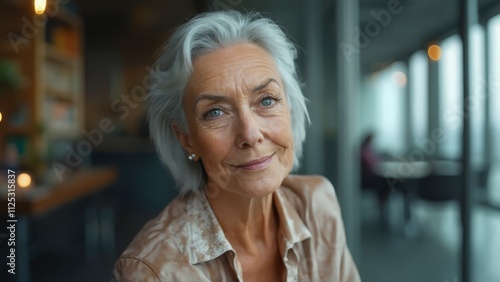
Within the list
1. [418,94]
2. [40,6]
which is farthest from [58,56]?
[418,94]

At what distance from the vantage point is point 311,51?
2189mm

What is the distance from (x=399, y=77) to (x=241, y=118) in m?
2.92

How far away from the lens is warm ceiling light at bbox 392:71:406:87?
356 cm

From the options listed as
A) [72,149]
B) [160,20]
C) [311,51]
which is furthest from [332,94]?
[72,149]

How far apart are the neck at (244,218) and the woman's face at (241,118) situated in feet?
0.30

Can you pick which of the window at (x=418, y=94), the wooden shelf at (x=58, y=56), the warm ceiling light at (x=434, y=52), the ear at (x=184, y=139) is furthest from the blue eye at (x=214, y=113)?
the window at (x=418, y=94)

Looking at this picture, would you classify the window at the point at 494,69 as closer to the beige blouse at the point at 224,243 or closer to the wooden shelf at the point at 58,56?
the beige blouse at the point at 224,243

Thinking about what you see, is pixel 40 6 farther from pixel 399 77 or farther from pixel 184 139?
pixel 399 77

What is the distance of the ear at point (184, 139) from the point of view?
111 centimetres

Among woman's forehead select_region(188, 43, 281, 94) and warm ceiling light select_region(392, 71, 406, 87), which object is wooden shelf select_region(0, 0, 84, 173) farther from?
warm ceiling light select_region(392, 71, 406, 87)

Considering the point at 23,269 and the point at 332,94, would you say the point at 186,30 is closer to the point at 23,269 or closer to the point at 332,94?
the point at 23,269

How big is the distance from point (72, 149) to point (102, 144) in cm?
13

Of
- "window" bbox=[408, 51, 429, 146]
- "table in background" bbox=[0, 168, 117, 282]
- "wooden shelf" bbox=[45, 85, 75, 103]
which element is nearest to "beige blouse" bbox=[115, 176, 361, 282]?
"table in background" bbox=[0, 168, 117, 282]

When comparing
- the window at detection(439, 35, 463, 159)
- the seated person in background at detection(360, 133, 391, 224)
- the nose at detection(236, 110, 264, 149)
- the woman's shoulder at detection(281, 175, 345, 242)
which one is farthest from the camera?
the seated person in background at detection(360, 133, 391, 224)
